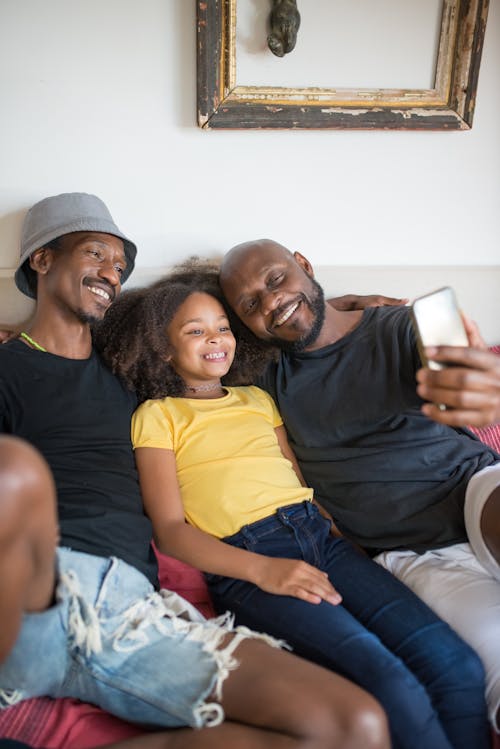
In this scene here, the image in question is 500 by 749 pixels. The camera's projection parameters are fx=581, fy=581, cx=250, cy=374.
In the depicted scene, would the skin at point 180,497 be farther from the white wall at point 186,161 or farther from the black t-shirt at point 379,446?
the white wall at point 186,161

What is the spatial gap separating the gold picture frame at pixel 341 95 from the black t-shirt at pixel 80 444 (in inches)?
36.0

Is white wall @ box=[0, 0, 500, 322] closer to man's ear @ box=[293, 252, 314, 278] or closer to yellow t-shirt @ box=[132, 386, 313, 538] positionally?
man's ear @ box=[293, 252, 314, 278]

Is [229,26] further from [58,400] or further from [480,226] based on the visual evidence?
[58,400]

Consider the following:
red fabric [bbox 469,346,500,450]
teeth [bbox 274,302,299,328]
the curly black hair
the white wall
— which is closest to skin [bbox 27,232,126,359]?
the curly black hair

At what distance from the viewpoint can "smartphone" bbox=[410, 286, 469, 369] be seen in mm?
1062

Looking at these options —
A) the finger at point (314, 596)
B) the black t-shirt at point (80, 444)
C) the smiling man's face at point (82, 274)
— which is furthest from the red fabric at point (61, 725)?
the smiling man's face at point (82, 274)

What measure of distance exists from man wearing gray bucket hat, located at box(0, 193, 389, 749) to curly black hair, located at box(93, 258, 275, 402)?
0.09m

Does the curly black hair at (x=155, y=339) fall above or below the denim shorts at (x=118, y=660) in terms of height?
above

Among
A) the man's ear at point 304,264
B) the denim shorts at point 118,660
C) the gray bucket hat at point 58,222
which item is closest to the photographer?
the denim shorts at point 118,660

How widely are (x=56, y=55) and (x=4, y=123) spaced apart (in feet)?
0.81

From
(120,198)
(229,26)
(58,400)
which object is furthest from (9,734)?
(229,26)

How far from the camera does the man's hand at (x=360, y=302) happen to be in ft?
5.41

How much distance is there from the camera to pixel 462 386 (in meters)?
1.04

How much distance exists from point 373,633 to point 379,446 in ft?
1.40
